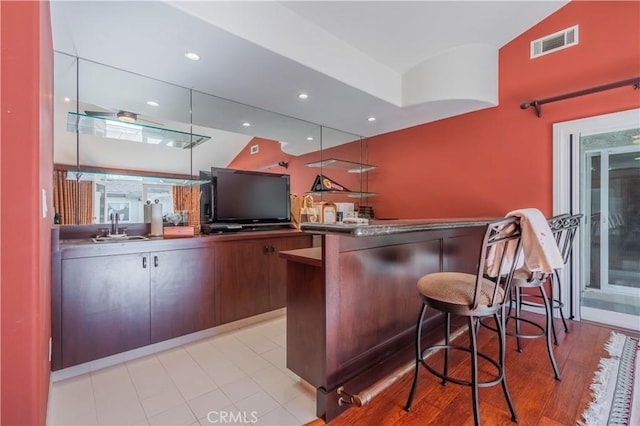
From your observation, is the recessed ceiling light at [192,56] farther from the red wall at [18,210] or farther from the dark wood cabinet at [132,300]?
the dark wood cabinet at [132,300]

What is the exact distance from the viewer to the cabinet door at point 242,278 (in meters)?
2.71

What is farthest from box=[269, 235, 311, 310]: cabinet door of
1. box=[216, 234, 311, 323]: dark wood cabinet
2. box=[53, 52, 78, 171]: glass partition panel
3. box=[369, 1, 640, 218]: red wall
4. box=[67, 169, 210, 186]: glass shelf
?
box=[369, 1, 640, 218]: red wall

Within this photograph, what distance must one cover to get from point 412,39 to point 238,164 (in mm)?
2493

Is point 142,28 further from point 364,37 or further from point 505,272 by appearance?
point 505,272

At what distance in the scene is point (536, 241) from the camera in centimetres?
148

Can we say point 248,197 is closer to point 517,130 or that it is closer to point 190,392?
point 190,392

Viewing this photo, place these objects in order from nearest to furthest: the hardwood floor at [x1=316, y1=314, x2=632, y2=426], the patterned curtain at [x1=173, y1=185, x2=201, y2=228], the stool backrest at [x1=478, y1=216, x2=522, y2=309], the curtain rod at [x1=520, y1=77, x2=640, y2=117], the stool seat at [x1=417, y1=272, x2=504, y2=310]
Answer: the stool backrest at [x1=478, y1=216, x2=522, y2=309] < the stool seat at [x1=417, y1=272, x2=504, y2=310] < the hardwood floor at [x1=316, y1=314, x2=632, y2=426] < the curtain rod at [x1=520, y1=77, x2=640, y2=117] < the patterned curtain at [x1=173, y1=185, x2=201, y2=228]

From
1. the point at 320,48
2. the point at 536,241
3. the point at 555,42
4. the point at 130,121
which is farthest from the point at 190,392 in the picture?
the point at 555,42

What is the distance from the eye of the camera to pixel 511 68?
335 centimetres

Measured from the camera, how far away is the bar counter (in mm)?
1571

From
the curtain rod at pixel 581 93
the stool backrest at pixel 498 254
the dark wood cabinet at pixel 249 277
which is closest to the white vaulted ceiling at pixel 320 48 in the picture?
the curtain rod at pixel 581 93

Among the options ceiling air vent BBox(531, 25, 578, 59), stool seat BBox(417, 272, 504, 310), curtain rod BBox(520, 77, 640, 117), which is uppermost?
ceiling air vent BBox(531, 25, 578, 59)

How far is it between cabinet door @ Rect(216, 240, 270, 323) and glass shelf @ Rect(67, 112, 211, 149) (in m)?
1.20

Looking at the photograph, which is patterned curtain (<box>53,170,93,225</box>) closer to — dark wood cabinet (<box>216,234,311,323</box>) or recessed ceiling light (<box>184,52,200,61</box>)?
dark wood cabinet (<box>216,234,311,323</box>)
